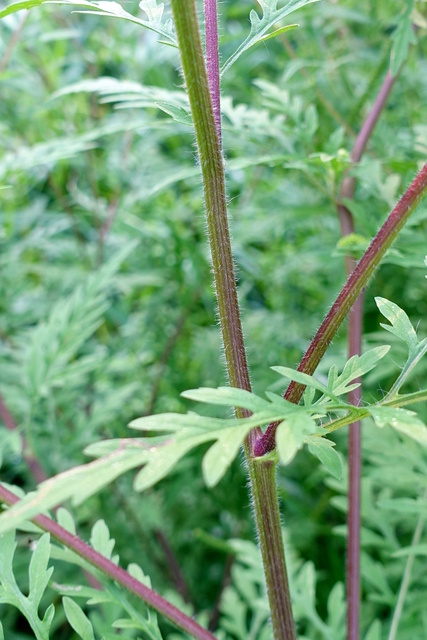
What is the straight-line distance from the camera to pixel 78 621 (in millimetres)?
610

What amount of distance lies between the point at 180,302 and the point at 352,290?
1067 mm

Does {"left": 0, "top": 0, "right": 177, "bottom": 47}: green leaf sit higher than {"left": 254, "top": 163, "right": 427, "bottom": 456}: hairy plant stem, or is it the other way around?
{"left": 0, "top": 0, "right": 177, "bottom": 47}: green leaf

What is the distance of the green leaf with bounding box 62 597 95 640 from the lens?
61 cm

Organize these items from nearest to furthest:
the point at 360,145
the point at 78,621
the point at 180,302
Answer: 1. the point at 78,621
2. the point at 360,145
3. the point at 180,302

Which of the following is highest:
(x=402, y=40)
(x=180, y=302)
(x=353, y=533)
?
(x=402, y=40)

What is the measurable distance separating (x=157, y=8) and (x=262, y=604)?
0.76 m

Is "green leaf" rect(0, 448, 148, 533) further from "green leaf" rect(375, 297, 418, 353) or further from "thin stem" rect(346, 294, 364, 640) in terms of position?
"thin stem" rect(346, 294, 364, 640)

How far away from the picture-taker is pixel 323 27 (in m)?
1.99

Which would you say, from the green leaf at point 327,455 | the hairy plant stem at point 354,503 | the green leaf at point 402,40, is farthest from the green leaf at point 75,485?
the green leaf at point 402,40

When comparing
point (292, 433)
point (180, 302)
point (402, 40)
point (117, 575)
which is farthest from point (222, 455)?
point (180, 302)

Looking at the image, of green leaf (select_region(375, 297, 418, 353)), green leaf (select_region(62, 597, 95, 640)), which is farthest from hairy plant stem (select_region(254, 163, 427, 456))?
green leaf (select_region(62, 597, 95, 640))

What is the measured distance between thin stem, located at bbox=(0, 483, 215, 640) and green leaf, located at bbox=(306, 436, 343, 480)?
228 mm

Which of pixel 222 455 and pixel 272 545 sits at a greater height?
pixel 222 455

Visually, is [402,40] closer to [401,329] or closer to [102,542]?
[401,329]
